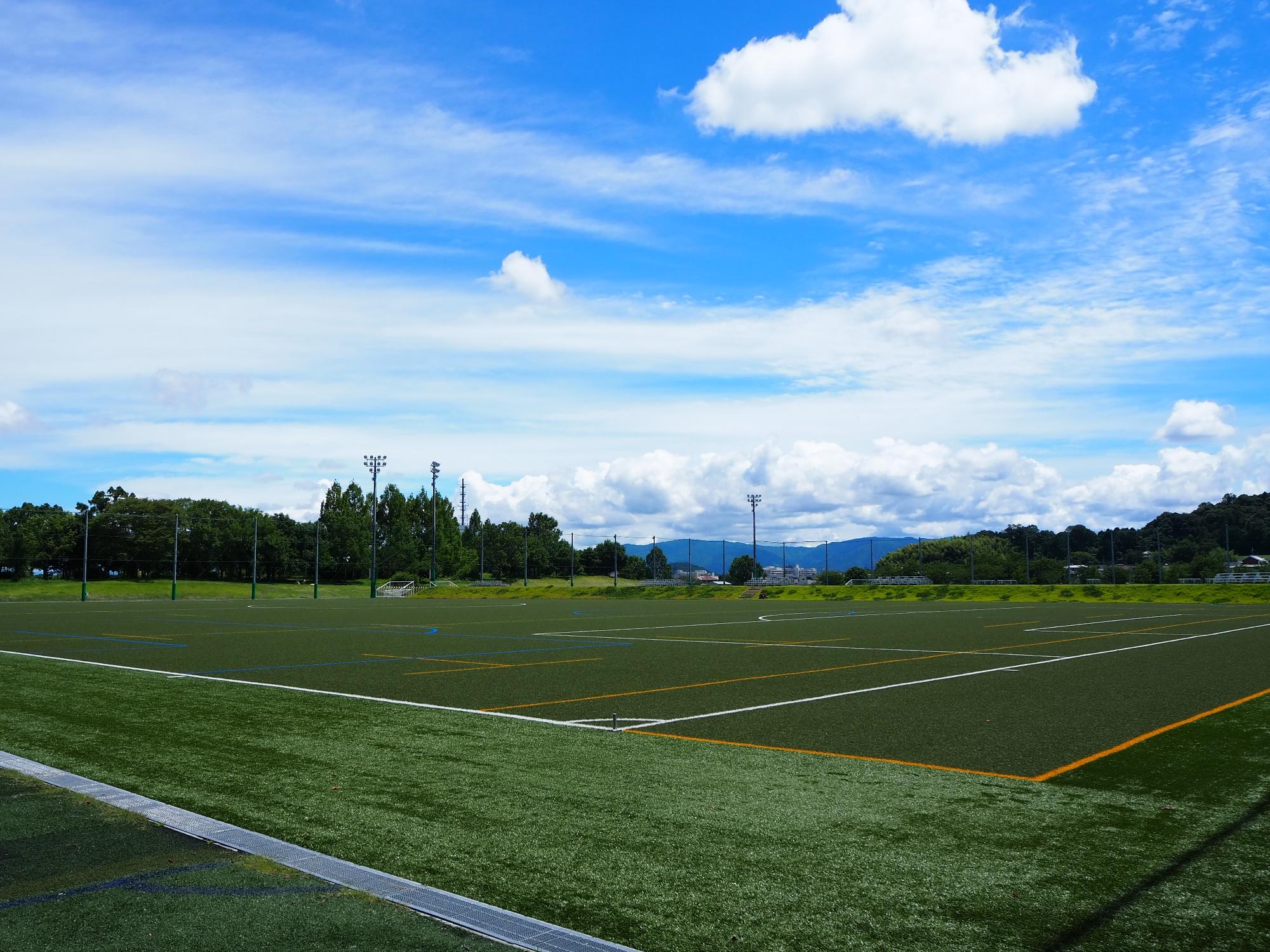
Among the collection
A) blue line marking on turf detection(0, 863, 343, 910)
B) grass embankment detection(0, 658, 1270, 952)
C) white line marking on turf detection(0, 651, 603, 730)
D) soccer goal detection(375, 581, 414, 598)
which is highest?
blue line marking on turf detection(0, 863, 343, 910)

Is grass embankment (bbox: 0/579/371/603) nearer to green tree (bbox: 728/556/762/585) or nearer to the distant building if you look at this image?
the distant building

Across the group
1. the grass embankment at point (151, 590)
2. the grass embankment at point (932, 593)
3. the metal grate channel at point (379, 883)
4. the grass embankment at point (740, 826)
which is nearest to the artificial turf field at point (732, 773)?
the grass embankment at point (740, 826)

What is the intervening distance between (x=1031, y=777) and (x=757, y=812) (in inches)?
95.5

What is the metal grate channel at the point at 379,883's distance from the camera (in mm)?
3750

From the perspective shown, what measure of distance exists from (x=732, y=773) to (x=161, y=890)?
391cm

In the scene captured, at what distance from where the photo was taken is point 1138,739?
8.57 m

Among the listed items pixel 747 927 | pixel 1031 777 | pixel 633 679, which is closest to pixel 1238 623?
pixel 633 679

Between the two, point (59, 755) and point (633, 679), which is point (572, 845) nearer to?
point (59, 755)

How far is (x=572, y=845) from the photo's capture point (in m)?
5.02

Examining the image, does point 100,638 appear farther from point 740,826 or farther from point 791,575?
point 791,575

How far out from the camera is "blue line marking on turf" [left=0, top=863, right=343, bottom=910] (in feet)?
13.8

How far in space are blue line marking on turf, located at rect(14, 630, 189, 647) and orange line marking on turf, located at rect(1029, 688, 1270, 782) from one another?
17636 millimetres

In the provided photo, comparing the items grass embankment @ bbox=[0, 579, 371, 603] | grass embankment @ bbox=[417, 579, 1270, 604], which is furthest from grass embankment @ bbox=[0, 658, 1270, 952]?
grass embankment @ bbox=[0, 579, 371, 603]

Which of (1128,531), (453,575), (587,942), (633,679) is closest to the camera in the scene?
(587,942)
